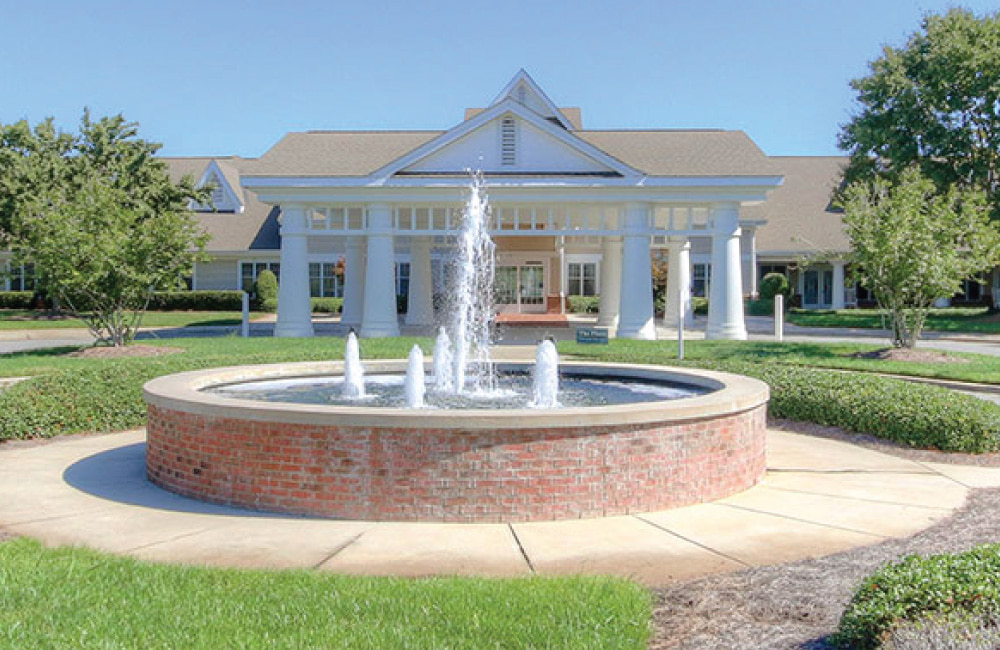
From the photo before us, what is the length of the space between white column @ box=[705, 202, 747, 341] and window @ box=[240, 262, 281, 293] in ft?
90.9

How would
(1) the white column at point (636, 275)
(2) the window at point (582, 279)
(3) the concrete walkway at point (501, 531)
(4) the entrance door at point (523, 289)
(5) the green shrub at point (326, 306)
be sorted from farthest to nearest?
(2) the window at point (582, 279)
(5) the green shrub at point (326, 306)
(4) the entrance door at point (523, 289)
(1) the white column at point (636, 275)
(3) the concrete walkway at point (501, 531)

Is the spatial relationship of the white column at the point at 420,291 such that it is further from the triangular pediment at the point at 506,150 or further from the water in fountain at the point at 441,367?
the water in fountain at the point at 441,367

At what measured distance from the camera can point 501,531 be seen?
725 cm

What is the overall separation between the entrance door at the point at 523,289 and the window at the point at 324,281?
12169mm

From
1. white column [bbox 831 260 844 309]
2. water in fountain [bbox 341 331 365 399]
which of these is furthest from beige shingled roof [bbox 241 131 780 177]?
white column [bbox 831 260 844 309]

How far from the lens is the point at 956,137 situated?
1454 inches

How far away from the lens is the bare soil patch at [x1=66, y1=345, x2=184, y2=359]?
67.4 ft

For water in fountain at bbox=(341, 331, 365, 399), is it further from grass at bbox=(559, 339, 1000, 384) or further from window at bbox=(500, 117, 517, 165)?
window at bbox=(500, 117, 517, 165)

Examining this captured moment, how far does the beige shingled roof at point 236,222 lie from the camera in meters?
46.8

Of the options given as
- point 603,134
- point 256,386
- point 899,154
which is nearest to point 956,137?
point 899,154

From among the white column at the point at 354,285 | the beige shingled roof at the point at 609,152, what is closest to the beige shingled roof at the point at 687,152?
the beige shingled roof at the point at 609,152

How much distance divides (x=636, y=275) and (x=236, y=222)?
95.7 ft

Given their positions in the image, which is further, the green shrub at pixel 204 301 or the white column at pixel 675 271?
the green shrub at pixel 204 301

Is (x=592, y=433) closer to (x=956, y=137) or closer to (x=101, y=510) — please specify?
(x=101, y=510)
